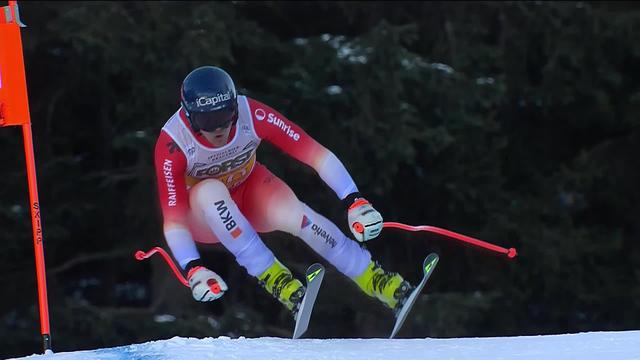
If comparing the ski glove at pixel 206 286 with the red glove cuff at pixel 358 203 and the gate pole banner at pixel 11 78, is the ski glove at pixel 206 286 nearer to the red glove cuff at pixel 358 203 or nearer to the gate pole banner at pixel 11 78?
the red glove cuff at pixel 358 203

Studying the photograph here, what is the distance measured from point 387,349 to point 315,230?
0.64 meters

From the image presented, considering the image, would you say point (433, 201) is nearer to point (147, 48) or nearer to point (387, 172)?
point (387, 172)

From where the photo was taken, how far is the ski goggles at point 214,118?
4.73 metres

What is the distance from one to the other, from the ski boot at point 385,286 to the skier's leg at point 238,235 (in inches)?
13.0

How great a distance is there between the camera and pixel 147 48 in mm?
8336

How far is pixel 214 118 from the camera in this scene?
4.74 metres

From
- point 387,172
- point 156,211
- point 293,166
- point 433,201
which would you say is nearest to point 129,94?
point 156,211

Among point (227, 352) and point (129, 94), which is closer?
point (227, 352)

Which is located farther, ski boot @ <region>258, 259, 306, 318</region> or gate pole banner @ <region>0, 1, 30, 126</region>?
gate pole banner @ <region>0, 1, 30, 126</region>

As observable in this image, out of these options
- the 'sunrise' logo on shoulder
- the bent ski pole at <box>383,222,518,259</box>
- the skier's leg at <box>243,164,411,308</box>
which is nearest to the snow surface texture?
the skier's leg at <box>243,164,411,308</box>

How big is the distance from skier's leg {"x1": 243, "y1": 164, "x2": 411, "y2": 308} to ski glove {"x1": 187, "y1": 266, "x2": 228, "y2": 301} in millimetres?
461

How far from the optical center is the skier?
476 centimetres

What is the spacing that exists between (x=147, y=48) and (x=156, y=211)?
1658 mm

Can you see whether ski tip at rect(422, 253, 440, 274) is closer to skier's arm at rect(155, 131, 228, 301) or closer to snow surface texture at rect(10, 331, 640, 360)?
snow surface texture at rect(10, 331, 640, 360)
